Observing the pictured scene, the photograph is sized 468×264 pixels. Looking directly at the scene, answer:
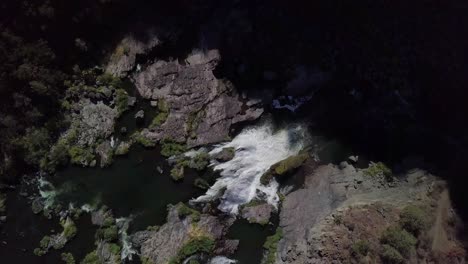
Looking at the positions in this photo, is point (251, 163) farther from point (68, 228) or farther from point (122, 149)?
point (68, 228)

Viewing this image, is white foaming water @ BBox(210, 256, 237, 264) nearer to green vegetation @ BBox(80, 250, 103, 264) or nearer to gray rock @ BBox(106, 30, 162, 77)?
green vegetation @ BBox(80, 250, 103, 264)

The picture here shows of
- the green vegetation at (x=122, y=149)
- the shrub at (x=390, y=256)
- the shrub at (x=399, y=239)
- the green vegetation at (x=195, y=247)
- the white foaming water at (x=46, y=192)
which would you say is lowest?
the shrub at (x=390, y=256)

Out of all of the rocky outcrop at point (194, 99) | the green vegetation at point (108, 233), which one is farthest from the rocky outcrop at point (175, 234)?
the rocky outcrop at point (194, 99)

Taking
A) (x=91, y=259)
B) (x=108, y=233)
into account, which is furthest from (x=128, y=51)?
(x=91, y=259)

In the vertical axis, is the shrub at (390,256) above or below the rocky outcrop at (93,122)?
below

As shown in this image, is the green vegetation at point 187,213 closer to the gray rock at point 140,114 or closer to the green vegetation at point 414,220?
the gray rock at point 140,114

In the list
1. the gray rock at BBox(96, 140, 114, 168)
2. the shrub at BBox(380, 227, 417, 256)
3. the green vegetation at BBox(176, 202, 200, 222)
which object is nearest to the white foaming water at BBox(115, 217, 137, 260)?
the green vegetation at BBox(176, 202, 200, 222)

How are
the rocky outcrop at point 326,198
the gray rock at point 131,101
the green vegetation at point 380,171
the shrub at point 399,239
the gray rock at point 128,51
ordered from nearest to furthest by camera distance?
the shrub at point 399,239 < the rocky outcrop at point 326,198 < the green vegetation at point 380,171 < the gray rock at point 131,101 < the gray rock at point 128,51
